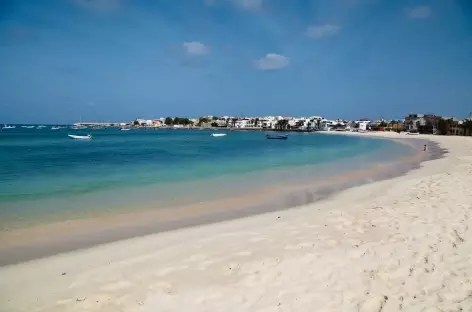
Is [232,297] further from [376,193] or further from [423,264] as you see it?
[376,193]

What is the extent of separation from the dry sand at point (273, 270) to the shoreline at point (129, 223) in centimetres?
55

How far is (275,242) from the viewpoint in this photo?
19.0 feet

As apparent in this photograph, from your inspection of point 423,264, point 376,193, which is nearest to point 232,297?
point 423,264

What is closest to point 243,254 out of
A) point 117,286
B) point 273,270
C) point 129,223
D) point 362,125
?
point 273,270

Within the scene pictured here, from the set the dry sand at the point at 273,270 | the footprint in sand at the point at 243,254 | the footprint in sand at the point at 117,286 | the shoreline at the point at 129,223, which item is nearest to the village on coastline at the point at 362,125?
the shoreline at the point at 129,223

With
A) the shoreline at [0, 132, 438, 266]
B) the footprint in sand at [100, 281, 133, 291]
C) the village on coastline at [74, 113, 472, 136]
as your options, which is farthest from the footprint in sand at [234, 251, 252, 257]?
the village on coastline at [74, 113, 472, 136]

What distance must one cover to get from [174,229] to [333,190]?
6.82 metres

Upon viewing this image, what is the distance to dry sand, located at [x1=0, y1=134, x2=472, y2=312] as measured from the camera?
145 inches

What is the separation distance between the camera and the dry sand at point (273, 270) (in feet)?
12.1

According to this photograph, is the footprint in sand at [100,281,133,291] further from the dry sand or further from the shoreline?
the shoreline

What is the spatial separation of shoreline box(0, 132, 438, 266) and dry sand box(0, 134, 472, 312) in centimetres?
55

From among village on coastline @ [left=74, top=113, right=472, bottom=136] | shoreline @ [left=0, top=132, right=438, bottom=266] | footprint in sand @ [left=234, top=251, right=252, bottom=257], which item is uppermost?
village on coastline @ [left=74, top=113, right=472, bottom=136]

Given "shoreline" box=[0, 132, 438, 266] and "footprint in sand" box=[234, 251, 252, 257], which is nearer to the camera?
"footprint in sand" box=[234, 251, 252, 257]

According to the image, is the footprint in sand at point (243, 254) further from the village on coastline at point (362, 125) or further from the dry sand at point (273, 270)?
the village on coastline at point (362, 125)
